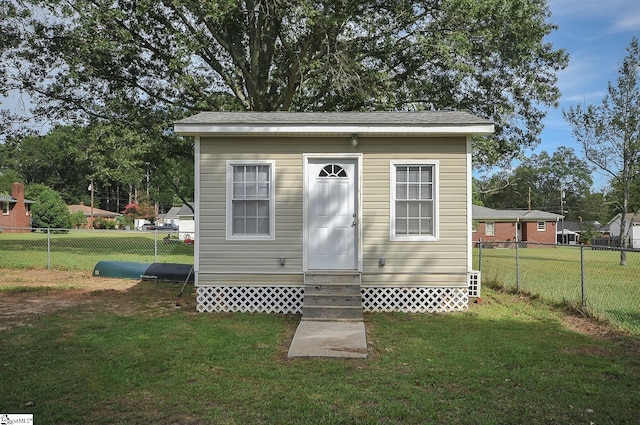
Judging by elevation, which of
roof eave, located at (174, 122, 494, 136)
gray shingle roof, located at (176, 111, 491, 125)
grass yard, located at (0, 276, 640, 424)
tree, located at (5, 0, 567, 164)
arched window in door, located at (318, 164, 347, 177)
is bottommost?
grass yard, located at (0, 276, 640, 424)

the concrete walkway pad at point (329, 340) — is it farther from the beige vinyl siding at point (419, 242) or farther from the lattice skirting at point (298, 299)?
the beige vinyl siding at point (419, 242)

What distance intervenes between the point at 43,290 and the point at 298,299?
19.9 feet

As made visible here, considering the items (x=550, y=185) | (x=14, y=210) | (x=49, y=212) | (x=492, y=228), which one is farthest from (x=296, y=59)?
(x=550, y=185)

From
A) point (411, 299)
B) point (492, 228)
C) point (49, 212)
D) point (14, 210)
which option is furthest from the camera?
point (14, 210)

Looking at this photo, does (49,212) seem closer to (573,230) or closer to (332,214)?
(332,214)

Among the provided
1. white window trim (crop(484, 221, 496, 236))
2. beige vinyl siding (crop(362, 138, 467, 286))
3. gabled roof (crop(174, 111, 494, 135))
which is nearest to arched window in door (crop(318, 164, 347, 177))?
beige vinyl siding (crop(362, 138, 467, 286))

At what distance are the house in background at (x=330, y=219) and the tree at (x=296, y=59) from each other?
22.5ft

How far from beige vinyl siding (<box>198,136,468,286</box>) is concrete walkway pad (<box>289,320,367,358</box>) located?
4.79 feet

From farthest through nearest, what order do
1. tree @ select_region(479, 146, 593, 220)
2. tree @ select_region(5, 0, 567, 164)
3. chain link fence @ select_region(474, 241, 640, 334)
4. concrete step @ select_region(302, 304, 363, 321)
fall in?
tree @ select_region(479, 146, 593, 220), tree @ select_region(5, 0, 567, 164), chain link fence @ select_region(474, 241, 640, 334), concrete step @ select_region(302, 304, 363, 321)

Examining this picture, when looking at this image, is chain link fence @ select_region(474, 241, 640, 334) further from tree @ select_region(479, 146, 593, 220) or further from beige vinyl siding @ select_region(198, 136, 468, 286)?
tree @ select_region(479, 146, 593, 220)

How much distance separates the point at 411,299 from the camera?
847cm

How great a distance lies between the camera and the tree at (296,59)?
1444 cm

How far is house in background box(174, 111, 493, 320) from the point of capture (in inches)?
331

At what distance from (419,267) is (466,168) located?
2.04 m
